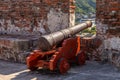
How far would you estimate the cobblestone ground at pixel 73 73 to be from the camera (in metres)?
5.56

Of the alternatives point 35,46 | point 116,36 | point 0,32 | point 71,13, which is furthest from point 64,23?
point 0,32

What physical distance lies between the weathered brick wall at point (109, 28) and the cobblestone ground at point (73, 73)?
0.92 feet

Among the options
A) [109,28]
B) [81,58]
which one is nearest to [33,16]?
→ [81,58]

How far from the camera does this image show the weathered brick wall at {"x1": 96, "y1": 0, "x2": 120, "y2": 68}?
618cm

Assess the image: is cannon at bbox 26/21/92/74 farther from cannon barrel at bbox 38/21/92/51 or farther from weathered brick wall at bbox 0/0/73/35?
weathered brick wall at bbox 0/0/73/35

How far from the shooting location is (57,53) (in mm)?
5668

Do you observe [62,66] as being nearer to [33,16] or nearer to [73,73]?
[73,73]

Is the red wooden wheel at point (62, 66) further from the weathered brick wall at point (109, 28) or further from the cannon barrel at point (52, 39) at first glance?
the weathered brick wall at point (109, 28)

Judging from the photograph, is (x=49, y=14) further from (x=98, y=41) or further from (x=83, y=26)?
(x=98, y=41)

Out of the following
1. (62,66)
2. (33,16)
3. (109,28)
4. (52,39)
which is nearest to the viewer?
(62,66)

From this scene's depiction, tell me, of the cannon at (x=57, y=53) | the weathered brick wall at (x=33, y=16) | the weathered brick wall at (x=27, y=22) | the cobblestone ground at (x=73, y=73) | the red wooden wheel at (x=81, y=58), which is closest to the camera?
the cobblestone ground at (x=73, y=73)

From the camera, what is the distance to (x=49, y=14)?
747cm

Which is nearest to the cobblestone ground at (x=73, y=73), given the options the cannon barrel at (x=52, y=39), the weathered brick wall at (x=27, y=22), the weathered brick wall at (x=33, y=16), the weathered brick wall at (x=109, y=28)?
the weathered brick wall at (x=109, y=28)

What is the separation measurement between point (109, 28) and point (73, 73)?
1.38m
